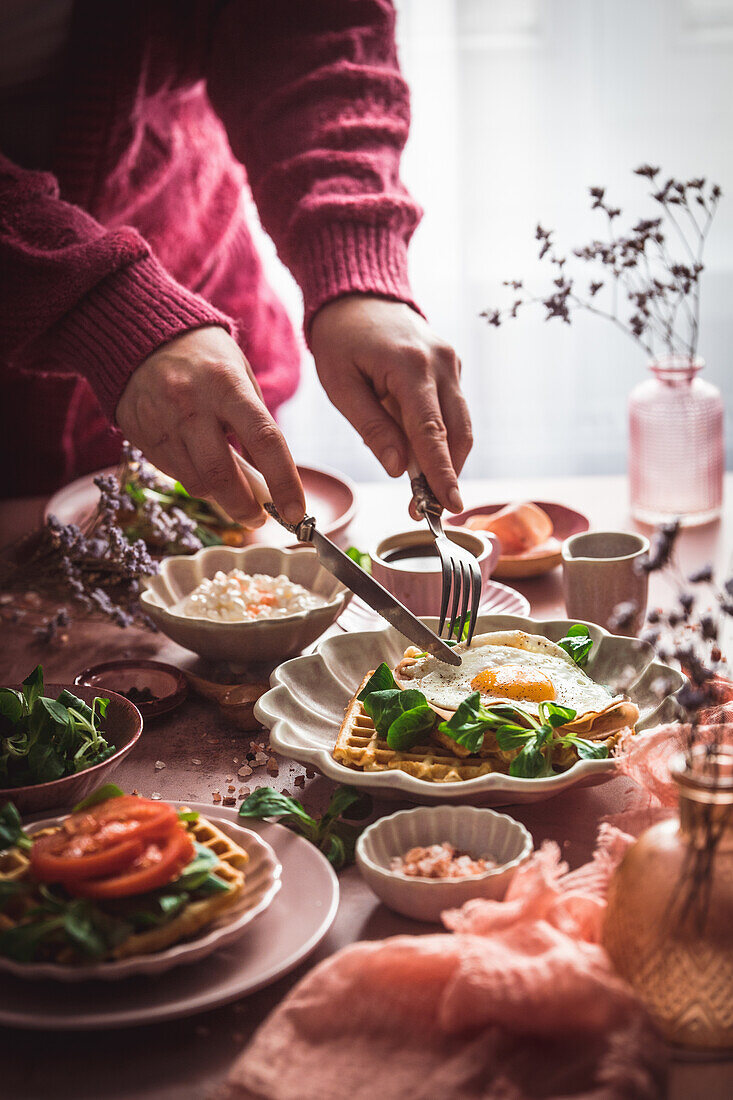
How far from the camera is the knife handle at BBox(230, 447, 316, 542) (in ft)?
4.44

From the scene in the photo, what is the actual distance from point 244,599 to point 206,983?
2.26ft

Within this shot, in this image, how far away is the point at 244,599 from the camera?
1425 mm

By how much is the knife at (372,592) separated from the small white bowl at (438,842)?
0.28 m

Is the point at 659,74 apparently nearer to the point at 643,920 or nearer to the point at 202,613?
the point at 202,613

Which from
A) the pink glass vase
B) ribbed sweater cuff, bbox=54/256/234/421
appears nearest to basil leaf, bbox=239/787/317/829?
ribbed sweater cuff, bbox=54/256/234/421

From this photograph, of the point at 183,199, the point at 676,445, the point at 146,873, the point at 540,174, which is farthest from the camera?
the point at 540,174

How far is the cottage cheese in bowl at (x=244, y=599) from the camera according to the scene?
1.40 metres

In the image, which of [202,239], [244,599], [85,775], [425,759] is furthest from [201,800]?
[202,239]

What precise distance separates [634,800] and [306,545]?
79cm

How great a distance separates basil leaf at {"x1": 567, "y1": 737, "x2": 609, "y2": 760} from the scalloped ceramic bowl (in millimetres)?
447

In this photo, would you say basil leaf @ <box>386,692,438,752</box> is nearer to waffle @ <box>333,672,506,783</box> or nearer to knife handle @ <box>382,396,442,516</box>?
waffle @ <box>333,672,506,783</box>

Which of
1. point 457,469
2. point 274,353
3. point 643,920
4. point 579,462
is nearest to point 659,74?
point 579,462

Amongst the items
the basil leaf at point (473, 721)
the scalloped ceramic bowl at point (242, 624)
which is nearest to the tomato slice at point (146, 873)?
the basil leaf at point (473, 721)

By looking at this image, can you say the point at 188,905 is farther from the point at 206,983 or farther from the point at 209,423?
the point at 209,423
